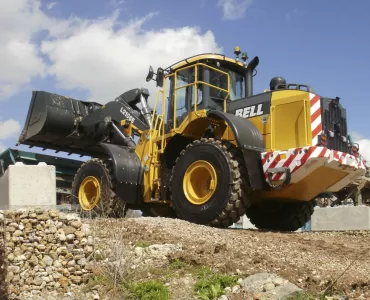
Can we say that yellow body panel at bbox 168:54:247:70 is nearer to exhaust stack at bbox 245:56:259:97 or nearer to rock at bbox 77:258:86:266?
exhaust stack at bbox 245:56:259:97

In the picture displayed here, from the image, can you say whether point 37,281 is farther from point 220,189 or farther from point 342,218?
point 342,218

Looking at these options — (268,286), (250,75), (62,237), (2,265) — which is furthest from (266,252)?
(250,75)

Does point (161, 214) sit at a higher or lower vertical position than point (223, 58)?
lower

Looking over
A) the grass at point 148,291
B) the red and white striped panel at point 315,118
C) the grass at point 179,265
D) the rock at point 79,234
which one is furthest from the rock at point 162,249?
the red and white striped panel at point 315,118

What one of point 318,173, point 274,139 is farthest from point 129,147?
point 318,173

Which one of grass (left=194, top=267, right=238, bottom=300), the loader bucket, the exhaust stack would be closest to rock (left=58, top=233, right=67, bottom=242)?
grass (left=194, top=267, right=238, bottom=300)

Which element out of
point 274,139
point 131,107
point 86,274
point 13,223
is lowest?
point 86,274

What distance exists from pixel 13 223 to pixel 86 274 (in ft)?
3.89

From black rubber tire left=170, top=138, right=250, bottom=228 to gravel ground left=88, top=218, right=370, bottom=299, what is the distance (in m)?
0.51

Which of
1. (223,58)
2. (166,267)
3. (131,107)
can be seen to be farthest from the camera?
(131,107)

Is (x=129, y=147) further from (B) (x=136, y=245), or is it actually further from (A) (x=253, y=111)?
(B) (x=136, y=245)

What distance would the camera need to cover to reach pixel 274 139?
9703 mm

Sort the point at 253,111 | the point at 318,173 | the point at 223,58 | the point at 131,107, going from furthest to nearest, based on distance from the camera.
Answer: the point at 131,107 → the point at 223,58 → the point at 253,111 → the point at 318,173

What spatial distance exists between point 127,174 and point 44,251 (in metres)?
3.86
